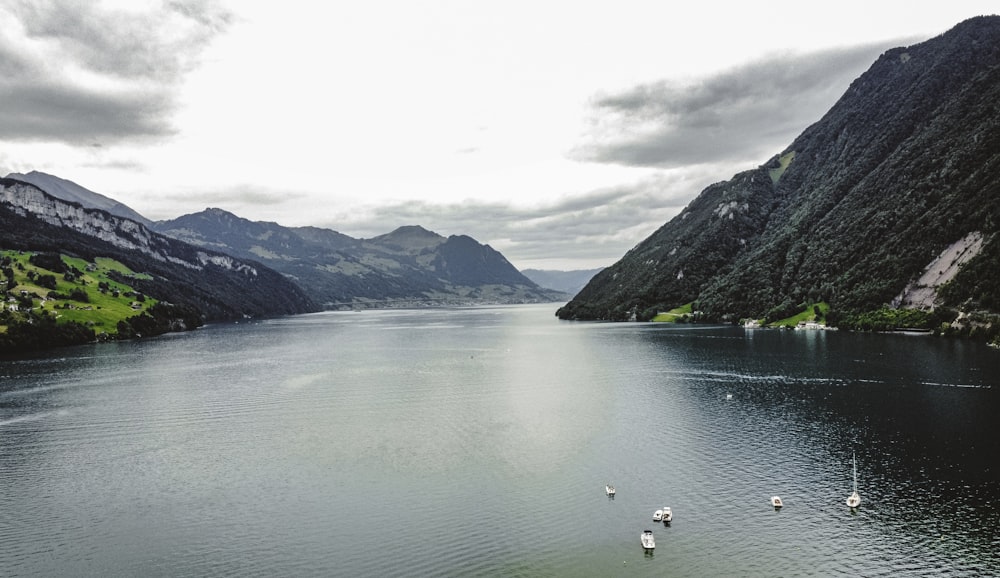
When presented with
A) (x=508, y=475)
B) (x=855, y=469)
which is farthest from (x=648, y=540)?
(x=855, y=469)

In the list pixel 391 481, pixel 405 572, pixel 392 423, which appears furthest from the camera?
pixel 392 423

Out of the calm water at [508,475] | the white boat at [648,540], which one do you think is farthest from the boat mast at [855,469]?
the white boat at [648,540]

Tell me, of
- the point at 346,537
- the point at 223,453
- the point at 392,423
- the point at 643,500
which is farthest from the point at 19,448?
the point at 643,500

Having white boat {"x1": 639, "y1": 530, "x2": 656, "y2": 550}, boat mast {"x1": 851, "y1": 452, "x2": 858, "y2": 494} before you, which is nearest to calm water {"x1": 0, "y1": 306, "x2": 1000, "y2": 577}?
white boat {"x1": 639, "y1": 530, "x2": 656, "y2": 550}

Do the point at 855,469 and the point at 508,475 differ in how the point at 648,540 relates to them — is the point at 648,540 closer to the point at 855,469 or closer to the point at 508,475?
the point at 508,475

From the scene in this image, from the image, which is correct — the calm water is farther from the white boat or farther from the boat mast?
the boat mast

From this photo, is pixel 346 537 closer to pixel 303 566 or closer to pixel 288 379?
pixel 303 566
